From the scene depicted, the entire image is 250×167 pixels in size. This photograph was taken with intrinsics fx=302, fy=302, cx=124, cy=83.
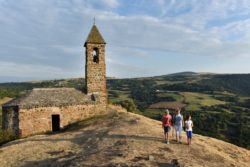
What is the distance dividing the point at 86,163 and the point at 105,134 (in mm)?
7712

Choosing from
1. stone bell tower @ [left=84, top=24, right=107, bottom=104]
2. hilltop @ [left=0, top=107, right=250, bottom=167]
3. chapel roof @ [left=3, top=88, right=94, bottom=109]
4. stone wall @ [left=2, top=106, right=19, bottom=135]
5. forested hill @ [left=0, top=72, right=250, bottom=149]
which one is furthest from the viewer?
forested hill @ [left=0, top=72, right=250, bottom=149]

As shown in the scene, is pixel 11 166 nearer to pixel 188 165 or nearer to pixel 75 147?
pixel 75 147

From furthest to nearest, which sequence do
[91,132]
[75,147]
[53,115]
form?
[53,115] < [91,132] < [75,147]

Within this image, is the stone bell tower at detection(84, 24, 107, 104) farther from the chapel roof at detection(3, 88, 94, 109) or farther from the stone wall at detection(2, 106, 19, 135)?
the stone wall at detection(2, 106, 19, 135)

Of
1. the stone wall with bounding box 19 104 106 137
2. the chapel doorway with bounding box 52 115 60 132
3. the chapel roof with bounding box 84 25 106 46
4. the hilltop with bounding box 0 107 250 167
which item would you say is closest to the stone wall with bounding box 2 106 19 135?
the stone wall with bounding box 19 104 106 137

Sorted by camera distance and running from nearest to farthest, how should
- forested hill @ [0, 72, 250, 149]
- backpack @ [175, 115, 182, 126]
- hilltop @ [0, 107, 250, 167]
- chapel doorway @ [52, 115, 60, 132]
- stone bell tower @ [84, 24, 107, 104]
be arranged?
hilltop @ [0, 107, 250, 167] < backpack @ [175, 115, 182, 126] < chapel doorway @ [52, 115, 60, 132] < stone bell tower @ [84, 24, 107, 104] < forested hill @ [0, 72, 250, 149]

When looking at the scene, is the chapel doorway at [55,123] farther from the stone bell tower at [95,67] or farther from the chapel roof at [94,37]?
the chapel roof at [94,37]

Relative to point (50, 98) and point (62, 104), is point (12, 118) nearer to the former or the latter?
point (50, 98)

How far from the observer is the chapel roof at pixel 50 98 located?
101 ft

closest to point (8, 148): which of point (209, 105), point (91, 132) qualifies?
point (91, 132)

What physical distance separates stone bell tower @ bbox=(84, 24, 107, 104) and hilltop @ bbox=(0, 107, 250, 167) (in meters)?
7.41

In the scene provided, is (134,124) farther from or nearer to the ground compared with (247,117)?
farther from the ground

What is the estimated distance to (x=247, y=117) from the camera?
75562mm

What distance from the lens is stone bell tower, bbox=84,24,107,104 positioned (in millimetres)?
34031
